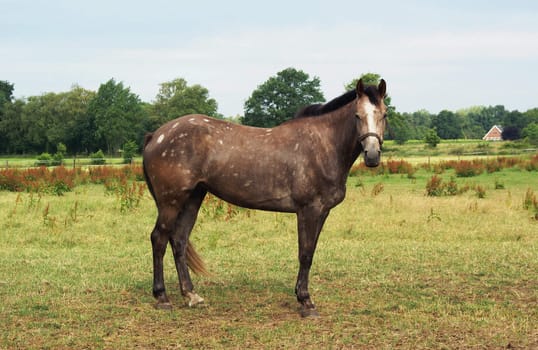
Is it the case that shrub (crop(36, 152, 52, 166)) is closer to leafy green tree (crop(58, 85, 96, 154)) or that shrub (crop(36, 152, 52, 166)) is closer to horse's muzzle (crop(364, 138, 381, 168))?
leafy green tree (crop(58, 85, 96, 154))

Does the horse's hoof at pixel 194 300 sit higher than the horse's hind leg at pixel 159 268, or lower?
lower

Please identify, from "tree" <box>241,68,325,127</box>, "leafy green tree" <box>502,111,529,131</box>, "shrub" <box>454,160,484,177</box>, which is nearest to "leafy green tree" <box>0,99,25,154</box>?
"tree" <box>241,68,325,127</box>

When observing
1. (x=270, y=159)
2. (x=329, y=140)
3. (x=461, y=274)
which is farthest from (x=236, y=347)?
(x=461, y=274)

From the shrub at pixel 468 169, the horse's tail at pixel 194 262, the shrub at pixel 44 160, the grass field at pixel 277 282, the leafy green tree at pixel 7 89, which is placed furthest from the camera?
the leafy green tree at pixel 7 89

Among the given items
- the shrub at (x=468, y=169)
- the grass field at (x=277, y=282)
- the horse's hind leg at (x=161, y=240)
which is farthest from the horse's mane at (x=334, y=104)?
the shrub at (x=468, y=169)

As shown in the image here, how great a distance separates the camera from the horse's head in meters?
5.55

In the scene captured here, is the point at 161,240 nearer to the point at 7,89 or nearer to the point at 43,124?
the point at 43,124

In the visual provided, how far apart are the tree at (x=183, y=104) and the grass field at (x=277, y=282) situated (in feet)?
171

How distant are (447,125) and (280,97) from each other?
63664 mm

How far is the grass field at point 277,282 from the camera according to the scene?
17.2 ft

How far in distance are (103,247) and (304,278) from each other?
5.45 meters

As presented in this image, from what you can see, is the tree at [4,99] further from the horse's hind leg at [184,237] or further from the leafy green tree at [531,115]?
the leafy green tree at [531,115]

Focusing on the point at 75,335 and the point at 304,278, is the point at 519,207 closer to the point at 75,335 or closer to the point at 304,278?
the point at 304,278

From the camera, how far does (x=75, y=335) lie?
522 cm
